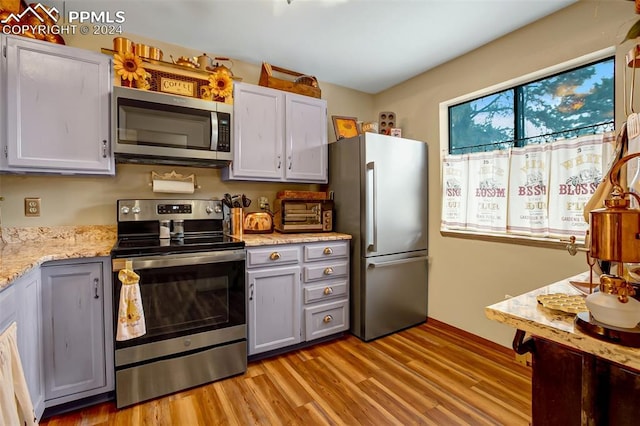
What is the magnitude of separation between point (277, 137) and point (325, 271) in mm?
1224

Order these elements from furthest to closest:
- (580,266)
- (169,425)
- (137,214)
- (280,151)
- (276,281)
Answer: (280,151), (276,281), (137,214), (580,266), (169,425)

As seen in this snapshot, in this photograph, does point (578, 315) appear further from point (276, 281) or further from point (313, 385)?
point (276, 281)

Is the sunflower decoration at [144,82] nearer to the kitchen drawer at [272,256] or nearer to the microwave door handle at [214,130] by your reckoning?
the microwave door handle at [214,130]

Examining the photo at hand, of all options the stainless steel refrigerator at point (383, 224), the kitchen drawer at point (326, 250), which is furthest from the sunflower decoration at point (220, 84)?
the kitchen drawer at point (326, 250)

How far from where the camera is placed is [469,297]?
8.64 ft

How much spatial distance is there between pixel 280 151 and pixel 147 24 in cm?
134

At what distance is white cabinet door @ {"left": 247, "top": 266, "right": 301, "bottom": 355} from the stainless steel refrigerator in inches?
23.4

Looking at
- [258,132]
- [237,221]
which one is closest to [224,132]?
[258,132]

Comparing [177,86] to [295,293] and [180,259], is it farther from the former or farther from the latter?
[295,293]

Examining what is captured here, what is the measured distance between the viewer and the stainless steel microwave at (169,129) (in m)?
1.98

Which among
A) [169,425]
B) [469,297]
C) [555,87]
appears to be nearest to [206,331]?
[169,425]

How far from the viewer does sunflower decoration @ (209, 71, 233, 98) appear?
2.28 meters

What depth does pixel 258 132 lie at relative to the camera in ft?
8.25

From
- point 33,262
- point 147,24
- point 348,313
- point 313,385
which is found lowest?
point 313,385
